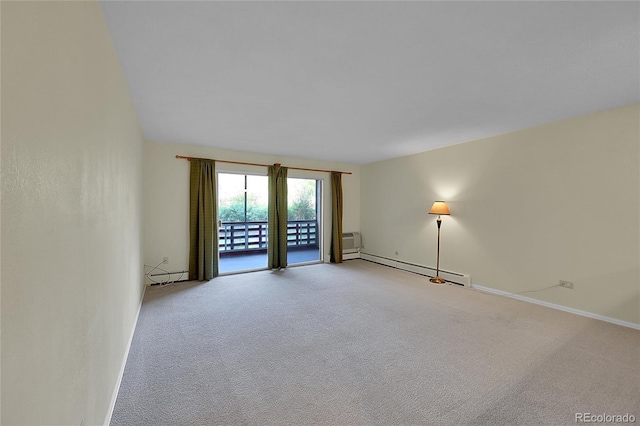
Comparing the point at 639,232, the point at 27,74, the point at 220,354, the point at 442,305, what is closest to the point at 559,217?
the point at 639,232

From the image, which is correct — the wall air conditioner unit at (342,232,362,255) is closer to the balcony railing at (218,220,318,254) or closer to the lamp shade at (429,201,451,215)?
the balcony railing at (218,220,318,254)

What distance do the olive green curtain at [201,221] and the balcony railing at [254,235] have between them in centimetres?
202

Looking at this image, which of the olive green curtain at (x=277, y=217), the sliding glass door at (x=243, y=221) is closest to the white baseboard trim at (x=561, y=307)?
the olive green curtain at (x=277, y=217)

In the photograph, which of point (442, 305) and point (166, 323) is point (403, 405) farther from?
point (166, 323)

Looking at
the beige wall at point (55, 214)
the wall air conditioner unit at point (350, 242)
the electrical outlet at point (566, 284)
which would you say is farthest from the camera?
the wall air conditioner unit at point (350, 242)

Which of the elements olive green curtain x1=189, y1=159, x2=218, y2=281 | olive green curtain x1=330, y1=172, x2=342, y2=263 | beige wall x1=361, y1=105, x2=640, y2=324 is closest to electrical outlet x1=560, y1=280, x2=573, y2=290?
beige wall x1=361, y1=105, x2=640, y2=324

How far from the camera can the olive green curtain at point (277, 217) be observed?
519 cm

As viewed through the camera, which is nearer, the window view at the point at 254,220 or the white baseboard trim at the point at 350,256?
the white baseboard trim at the point at 350,256

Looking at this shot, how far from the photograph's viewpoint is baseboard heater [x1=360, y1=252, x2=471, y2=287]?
14.1ft

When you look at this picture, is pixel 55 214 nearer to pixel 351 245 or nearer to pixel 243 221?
pixel 351 245

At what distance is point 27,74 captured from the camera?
0.69 meters

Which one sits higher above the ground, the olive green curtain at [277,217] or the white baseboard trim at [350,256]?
the olive green curtain at [277,217]

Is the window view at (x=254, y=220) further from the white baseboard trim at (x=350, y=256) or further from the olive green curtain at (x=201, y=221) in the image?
the olive green curtain at (x=201, y=221)
